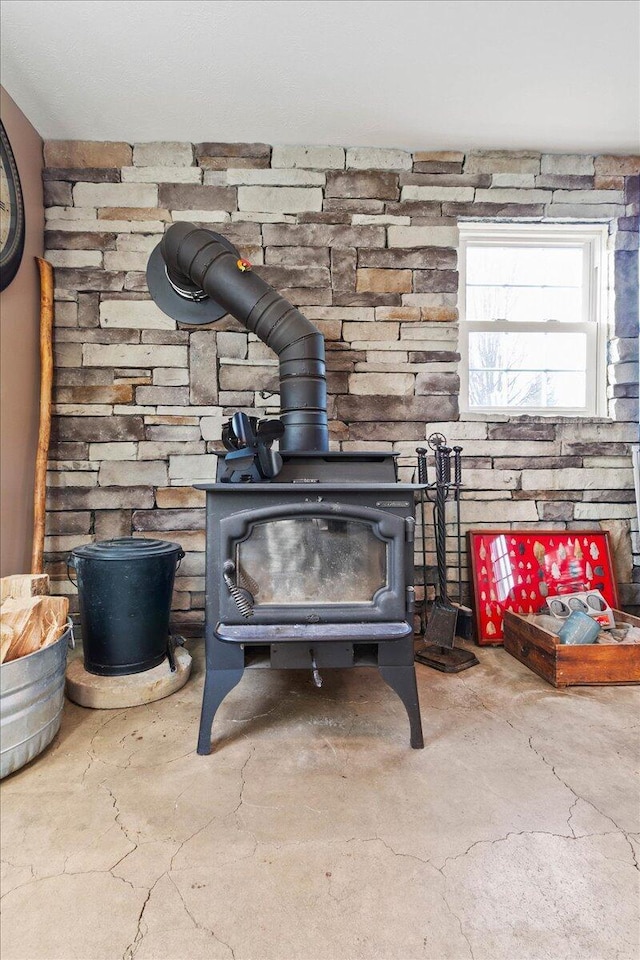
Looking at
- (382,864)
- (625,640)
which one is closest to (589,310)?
(625,640)

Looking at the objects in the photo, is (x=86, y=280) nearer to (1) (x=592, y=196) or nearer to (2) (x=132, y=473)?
(2) (x=132, y=473)

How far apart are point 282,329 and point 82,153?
1469mm

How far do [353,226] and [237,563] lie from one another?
189 centimetres

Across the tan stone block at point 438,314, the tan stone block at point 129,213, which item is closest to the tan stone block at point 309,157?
the tan stone block at point 129,213

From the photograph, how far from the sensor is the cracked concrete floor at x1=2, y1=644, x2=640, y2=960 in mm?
905

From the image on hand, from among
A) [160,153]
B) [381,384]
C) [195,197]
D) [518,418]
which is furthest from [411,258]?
[160,153]

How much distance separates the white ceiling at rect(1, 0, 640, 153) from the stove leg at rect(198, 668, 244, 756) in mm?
2300

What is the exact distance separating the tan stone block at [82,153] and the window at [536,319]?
187cm

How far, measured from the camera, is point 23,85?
197 cm

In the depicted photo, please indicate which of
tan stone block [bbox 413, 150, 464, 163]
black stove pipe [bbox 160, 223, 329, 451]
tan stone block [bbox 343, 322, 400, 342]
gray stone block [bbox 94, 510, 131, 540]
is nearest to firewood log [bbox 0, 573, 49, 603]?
gray stone block [bbox 94, 510, 131, 540]

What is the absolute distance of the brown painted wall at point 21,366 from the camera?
2.02m

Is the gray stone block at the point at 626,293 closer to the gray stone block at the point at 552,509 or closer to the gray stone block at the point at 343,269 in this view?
the gray stone block at the point at 552,509

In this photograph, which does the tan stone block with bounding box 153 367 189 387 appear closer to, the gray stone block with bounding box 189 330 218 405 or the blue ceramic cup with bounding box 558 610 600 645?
the gray stone block with bounding box 189 330 218 405

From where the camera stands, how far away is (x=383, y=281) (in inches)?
94.7
